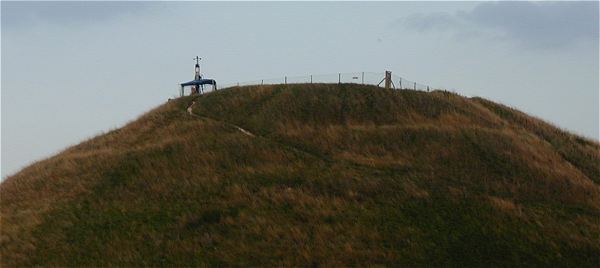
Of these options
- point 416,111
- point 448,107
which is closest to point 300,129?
point 416,111

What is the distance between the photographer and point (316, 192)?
1152 inches

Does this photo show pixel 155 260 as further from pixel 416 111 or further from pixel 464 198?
pixel 416 111

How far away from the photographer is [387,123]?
3931cm

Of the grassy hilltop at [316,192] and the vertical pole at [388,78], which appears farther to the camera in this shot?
the vertical pole at [388,78]

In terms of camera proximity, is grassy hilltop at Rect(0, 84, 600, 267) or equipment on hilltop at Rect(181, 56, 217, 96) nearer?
grassy hilltop at Rect(0, 84, 600, 267)

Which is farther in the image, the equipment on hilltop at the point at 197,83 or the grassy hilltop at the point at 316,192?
the equipment on hilltop at the point at 197,83

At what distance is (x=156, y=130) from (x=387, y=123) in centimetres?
1519

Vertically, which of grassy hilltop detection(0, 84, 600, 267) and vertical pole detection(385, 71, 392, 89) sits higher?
vertical pole detection(385, 71, 392, 89)

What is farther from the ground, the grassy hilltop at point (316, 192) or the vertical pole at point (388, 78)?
the vertical pole at point (388, 78)

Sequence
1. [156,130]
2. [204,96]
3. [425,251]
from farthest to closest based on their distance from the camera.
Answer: [204,96], [156,130], [425,251]

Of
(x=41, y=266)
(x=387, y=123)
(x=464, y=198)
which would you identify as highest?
(x=387, y=123)

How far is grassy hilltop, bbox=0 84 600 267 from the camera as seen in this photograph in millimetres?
25094

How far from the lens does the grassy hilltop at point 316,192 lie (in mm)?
25094

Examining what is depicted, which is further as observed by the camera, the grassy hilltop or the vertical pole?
the vertical pole
